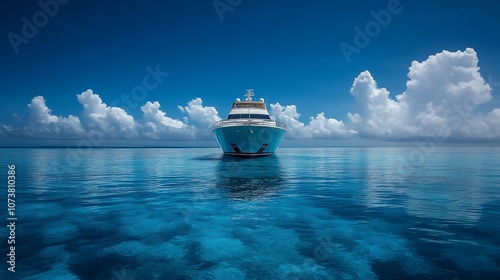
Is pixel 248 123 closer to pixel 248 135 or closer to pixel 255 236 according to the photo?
pixel 248 135

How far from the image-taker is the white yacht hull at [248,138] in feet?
90.7

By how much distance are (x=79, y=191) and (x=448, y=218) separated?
15794 mm

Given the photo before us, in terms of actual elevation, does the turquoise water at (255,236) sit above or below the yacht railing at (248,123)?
below

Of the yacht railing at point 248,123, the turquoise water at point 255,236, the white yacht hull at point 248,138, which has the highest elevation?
the yacht railing at point 248,123

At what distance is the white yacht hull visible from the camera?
27.7 meters

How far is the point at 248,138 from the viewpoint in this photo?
28.4 metres

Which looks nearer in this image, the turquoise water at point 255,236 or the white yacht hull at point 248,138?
the turquoise water at point 255,236

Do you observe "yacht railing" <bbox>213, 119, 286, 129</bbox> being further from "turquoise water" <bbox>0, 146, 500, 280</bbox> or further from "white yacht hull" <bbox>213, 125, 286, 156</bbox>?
"turquoise water" <bbox>0, 146, 500, 280</bbox>

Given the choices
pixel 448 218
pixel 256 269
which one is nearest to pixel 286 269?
pixel 256 269

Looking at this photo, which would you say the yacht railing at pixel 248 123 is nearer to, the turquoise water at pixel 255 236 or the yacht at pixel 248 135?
the yacht at pixel 248 135

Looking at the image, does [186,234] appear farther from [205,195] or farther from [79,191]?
[79,191]

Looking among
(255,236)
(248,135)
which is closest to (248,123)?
(248,135)

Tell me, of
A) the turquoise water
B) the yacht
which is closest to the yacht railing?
the yacht

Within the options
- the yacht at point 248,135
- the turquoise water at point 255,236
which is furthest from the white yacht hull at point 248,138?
the turquoise water at point 255,236
